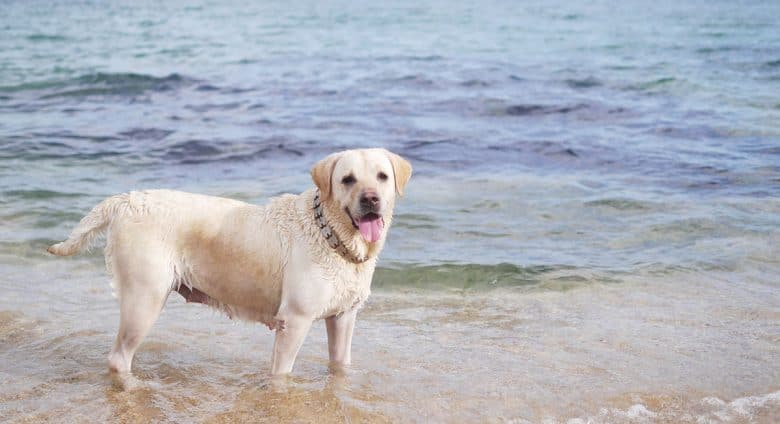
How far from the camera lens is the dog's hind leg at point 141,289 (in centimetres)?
553

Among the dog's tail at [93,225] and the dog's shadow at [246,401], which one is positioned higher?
the dog's tail at [93,225]

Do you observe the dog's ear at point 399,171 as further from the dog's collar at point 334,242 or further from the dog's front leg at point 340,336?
the dog's front leg at point 340,336

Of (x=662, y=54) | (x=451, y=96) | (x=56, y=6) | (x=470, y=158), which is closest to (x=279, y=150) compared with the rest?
(x=470, y=158)

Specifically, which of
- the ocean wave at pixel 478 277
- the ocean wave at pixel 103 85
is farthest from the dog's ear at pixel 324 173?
the ocean wave at pixel 103 85

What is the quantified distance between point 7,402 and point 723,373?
15.1 feet

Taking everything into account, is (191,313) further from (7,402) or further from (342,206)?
(342,206)

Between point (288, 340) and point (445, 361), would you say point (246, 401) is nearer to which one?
point (288, 340)

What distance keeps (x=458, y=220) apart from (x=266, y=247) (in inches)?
211

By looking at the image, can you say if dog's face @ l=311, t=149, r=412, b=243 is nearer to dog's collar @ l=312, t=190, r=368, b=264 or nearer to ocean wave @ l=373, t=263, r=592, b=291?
dog's collar @ l=312, t=190, r=368, b=264

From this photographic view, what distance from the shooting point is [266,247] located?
5641mm

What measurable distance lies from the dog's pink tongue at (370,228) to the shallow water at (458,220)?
1.07 metres

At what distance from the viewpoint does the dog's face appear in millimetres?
5363

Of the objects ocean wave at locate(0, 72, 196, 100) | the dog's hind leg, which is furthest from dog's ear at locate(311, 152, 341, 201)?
ocean wave at locate(0, 72, 196, 100)

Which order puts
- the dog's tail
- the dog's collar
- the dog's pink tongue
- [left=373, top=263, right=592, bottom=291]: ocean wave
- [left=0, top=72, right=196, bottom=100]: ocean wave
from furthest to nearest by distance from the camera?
1. [left=0, top=72, right=196, bottom=100]: ocean wave
2. [left=373, top=263, right=592, bottom=291]: ocean wave
3. the dog's tail
4. the dog's collar
5. the dog's pink tongue
